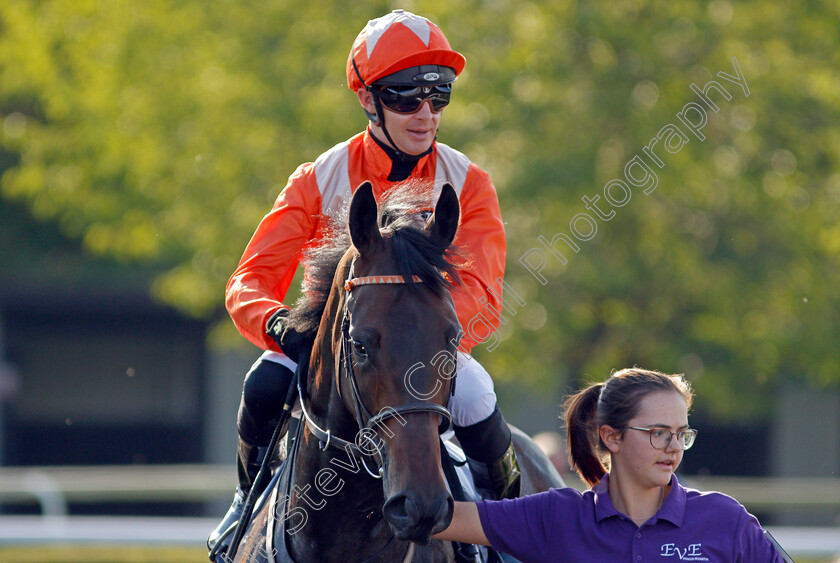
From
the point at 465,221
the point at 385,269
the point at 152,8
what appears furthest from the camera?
the point at 152,8

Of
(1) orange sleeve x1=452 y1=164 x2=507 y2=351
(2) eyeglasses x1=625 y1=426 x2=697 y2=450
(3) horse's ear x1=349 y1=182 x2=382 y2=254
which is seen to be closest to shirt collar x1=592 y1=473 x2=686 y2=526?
(2) eyeglasses x1=625 y1=426 x2=697 y2=450

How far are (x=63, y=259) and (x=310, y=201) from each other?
1145 centimetres

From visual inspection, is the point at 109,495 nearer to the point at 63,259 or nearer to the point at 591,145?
the point at 63,259

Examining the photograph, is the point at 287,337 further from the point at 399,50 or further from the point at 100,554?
the point at 100,554

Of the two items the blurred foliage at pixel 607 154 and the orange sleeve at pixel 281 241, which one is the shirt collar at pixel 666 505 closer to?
the orange sleeve at pixel 281 241

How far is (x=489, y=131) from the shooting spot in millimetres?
9102

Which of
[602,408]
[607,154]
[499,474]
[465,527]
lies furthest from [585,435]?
[607,154]

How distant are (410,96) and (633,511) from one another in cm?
142

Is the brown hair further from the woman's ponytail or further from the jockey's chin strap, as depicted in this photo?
the jockey's chin strap

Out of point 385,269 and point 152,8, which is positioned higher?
point 152,8

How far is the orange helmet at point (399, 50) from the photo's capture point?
338 centimetres

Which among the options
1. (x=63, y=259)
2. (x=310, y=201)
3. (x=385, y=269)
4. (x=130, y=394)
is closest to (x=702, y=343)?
(x=310, y=201)

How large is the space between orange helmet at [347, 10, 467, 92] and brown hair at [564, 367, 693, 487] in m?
1.09

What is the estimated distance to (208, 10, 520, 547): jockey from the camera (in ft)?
10.8
